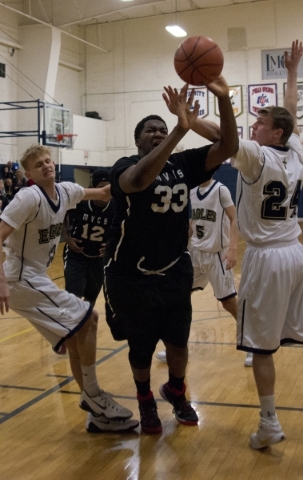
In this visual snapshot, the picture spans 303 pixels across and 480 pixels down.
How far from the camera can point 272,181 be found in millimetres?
3717

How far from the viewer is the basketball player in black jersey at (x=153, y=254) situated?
12.2ft

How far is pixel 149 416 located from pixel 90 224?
2461mm

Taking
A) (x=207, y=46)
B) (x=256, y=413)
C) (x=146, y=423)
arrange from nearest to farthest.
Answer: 1. (x=207, y=46)
2. (x=146, y=423)
3. (x=256, y=413)

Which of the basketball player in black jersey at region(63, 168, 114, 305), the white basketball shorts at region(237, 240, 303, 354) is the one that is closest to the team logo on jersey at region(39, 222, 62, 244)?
the white basketball shorts at region(237, 240, 303, 354)

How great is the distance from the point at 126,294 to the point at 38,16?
17552mm

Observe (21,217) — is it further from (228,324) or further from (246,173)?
(228,324)

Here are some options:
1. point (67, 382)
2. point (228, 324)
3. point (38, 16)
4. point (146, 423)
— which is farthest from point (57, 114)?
point (146, 423)

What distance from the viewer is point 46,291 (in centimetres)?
415

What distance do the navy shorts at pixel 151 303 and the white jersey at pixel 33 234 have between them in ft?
1.83

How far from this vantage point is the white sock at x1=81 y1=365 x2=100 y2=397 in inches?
163

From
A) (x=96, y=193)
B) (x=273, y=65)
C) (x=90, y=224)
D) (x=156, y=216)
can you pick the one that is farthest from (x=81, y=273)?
(x=273, y=65)

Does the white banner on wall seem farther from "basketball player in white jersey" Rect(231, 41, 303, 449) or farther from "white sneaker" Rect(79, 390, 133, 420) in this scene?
"white sneaker" Rect(79, 390, 133, 420)

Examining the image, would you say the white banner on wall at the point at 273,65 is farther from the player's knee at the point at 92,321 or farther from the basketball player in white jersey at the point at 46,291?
the player's knee at the point at 92,321

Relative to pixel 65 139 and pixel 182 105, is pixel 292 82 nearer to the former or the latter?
pixel 182 105
